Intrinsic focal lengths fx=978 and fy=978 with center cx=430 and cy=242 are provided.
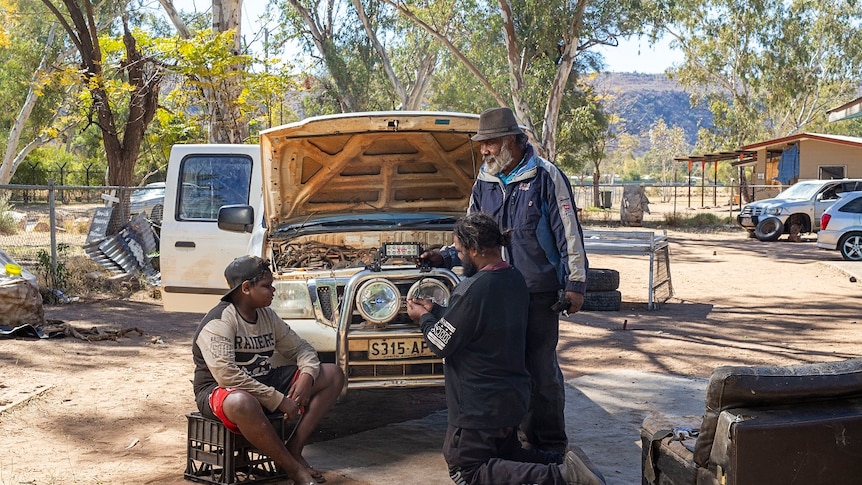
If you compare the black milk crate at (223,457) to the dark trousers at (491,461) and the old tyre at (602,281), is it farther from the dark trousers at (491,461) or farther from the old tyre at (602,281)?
the old tyre at (602,281)

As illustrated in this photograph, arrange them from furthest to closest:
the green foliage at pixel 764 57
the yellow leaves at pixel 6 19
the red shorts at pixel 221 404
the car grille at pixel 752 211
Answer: the green foliage at pixel 764 57
the car grille at pixel 752 211
the yellow leaves at pixel 6 19
the red shorts at pixel 221 404

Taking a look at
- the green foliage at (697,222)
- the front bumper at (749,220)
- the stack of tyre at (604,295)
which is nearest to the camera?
the stack of tyre at (604,295)

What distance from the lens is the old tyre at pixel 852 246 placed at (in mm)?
20781

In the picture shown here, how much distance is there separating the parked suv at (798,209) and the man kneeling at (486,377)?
25.0 m

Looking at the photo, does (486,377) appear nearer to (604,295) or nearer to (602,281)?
(602,281)

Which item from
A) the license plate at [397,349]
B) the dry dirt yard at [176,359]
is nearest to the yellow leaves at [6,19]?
the dry dirt yard at [176,359]

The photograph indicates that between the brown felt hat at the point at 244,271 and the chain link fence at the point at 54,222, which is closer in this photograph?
the brown felt hat at the point at 244,271

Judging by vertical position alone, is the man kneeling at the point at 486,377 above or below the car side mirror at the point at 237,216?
below

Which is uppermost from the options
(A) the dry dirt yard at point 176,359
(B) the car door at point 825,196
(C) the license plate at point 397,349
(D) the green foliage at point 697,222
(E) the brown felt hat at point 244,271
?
(B) the car door at point 825,196

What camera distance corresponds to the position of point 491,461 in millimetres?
4672

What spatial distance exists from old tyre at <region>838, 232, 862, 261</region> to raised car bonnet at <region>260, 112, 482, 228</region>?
1505 centimetres

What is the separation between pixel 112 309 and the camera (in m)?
13.3

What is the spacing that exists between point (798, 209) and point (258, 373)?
2515 cm

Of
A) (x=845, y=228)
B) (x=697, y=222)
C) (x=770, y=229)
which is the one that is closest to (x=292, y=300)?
(x=845, y=228)
